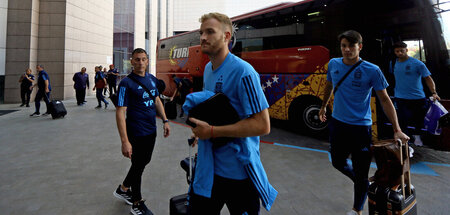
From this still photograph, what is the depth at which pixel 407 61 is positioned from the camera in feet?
14.6

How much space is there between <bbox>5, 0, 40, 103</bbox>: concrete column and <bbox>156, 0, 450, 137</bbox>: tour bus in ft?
39.0

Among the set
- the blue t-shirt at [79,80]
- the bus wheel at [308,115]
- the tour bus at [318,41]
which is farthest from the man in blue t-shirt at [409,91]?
the blue t-shirt at [79,80]

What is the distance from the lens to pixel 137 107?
9.12 ft

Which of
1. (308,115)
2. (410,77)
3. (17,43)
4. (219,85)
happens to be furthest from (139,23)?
(219,85)

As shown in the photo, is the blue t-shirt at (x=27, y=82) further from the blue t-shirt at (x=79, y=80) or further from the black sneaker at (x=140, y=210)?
the black sneaker at (x=140, y=210)

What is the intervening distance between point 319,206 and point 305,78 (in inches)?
162

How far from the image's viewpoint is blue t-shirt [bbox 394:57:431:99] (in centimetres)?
434

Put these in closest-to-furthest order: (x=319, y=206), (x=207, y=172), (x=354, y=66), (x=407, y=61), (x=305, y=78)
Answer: (x=207, y=172)
(x=354, y=66)
(x=319, y=206)
(x=407, y=61)
(x=305, y=78)

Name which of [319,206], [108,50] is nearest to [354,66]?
[319,206]

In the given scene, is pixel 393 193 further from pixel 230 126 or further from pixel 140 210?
pixel 140 210

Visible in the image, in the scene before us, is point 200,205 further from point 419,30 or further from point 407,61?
point 419,30

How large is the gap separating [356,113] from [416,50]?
3590 mm

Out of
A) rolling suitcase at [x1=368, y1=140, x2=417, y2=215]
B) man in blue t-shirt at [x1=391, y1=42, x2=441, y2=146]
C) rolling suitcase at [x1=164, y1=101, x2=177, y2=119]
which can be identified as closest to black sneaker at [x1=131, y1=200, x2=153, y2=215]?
rolling suitcase at [x1=164, y1=101, x2=177, y2=119]

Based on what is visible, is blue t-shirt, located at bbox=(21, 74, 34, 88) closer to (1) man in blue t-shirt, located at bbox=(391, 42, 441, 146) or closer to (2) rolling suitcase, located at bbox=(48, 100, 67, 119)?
(2) rolling suitcase, located at bbox=(48, 100, 67, 119)
